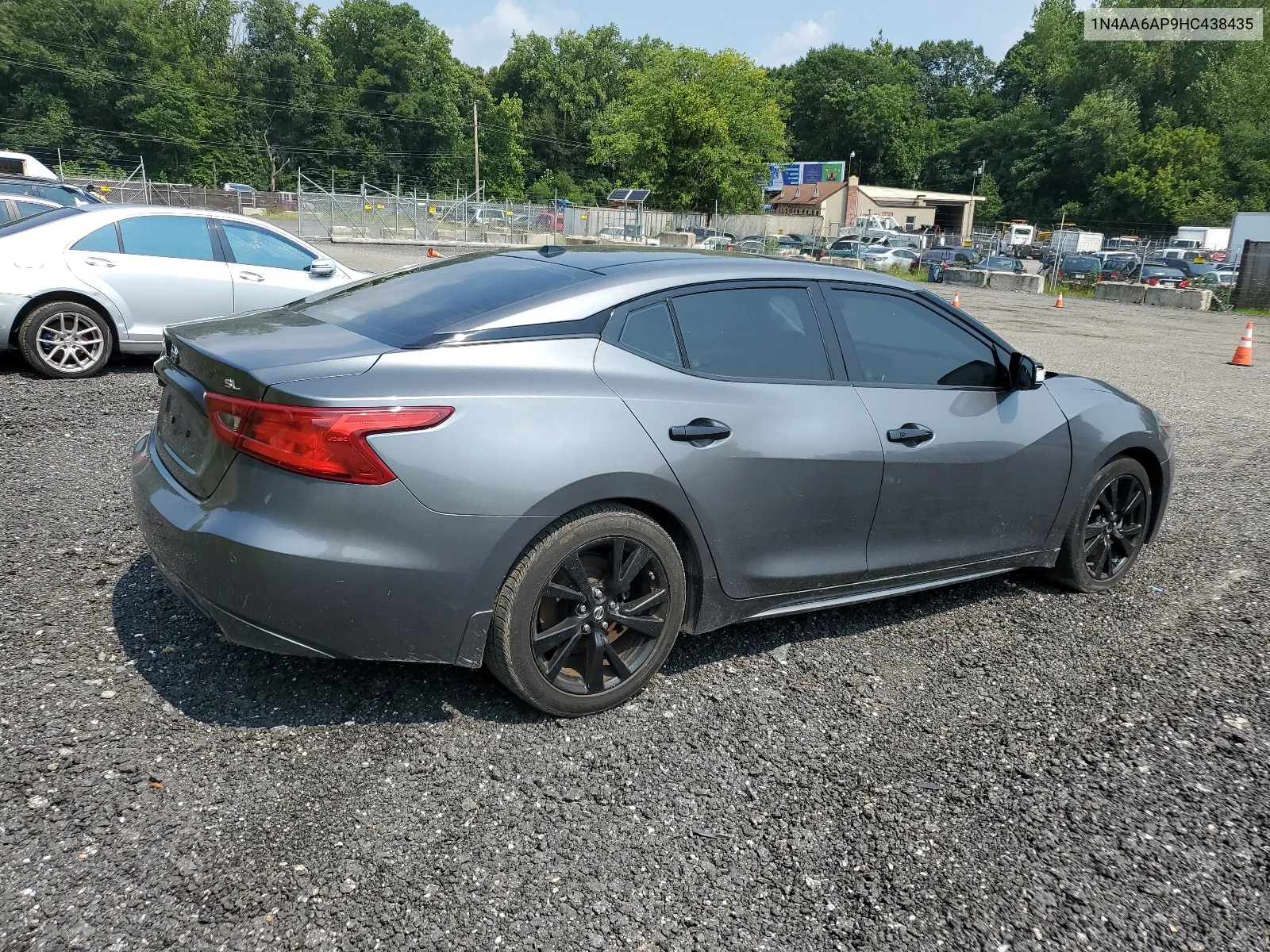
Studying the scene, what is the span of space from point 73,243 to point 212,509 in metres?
6.48

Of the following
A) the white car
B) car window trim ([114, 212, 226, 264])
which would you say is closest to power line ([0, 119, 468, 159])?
car window trim ([114, 212, 226, 264])

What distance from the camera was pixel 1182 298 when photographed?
27859 mm

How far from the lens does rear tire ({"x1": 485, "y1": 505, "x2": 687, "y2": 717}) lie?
9.89 ft

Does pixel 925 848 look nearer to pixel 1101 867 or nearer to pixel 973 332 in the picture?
pixel 1101 867

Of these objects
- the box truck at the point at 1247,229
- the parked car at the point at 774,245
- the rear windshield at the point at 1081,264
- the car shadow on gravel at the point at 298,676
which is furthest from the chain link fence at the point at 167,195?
the car shadow on gravel at the point at 298,676

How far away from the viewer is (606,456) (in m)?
3.04

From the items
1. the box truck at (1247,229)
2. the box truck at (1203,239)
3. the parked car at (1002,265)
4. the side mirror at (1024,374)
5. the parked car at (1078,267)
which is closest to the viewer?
the side mirror at (1024,374)

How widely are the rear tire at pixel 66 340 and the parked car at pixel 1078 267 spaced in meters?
33.2

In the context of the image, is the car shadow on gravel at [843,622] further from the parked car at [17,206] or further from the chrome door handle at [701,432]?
the parked car at [17,206]

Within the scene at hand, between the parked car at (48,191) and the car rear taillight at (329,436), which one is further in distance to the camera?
the parked car at (48,191)

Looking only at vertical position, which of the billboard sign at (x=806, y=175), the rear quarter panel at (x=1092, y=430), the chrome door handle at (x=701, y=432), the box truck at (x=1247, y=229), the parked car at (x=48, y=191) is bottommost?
the rear quarter panel at (x=1092, y=430)

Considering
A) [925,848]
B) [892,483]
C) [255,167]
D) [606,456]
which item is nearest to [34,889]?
[606,456]

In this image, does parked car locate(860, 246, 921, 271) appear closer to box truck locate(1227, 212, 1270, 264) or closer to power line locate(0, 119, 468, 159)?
box truck locate(1227, 212, 1270, 264)

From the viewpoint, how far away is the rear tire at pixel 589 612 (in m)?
3.02
